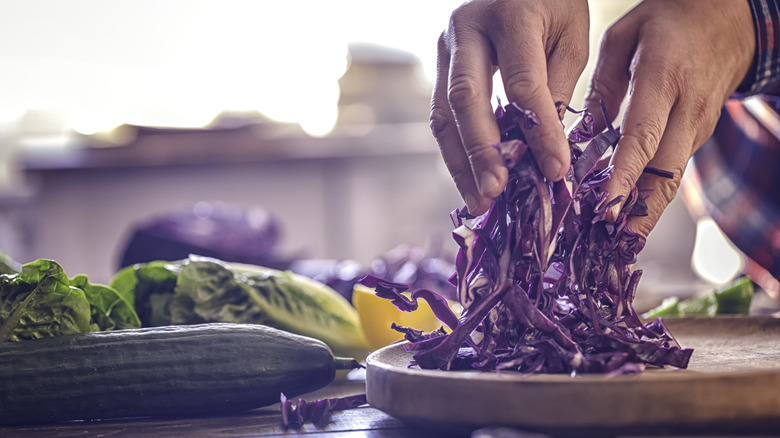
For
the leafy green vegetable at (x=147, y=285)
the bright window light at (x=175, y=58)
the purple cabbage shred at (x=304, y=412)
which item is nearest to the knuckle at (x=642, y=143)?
the purple cabbage shred at (x=304, y=412)

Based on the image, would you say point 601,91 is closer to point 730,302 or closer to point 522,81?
point 522,81

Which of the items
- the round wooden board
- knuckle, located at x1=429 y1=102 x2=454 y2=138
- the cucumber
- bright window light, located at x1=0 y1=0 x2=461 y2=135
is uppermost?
bright window light, located at x1=0 y1=0 x2=461 y2=135

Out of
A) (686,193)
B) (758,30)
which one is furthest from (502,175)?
(686,193)

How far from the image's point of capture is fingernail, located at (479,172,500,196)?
1.02m

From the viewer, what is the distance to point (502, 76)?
1106mm

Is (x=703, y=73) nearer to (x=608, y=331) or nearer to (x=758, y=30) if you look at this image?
(x=758, y=30)

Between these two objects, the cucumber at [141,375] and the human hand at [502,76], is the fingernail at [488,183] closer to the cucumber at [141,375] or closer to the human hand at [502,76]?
the human hand at [502,76]

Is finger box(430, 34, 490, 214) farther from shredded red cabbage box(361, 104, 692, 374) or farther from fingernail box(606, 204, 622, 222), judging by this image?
fingernail box(606, 204, 622, 222)

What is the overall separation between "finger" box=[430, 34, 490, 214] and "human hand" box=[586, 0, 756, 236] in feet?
0.73

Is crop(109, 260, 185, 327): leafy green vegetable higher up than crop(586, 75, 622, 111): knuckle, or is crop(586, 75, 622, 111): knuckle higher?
crop(586, 75, 622, 111): knuckle

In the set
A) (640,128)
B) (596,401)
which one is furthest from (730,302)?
(596,401)

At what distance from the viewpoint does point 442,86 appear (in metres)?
1.19

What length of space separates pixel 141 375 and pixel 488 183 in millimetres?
669

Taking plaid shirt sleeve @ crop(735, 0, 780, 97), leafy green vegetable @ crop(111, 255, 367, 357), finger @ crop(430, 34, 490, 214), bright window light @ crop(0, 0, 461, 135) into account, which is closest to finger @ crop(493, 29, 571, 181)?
finger @ crop(430, 34, 490, 214)
